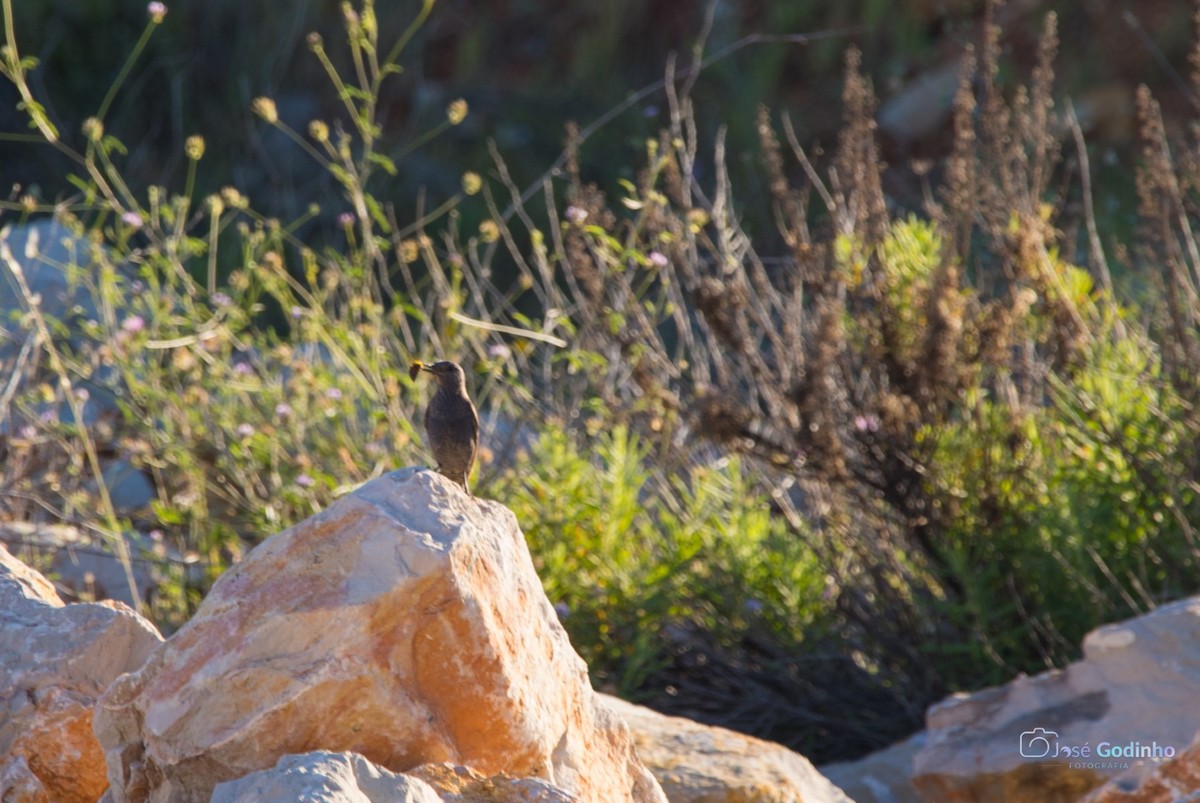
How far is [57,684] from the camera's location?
2643mm

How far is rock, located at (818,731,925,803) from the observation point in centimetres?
356

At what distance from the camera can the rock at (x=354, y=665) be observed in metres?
2.15

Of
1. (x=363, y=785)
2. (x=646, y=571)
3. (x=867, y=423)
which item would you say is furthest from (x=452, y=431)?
(x=867, y=423)

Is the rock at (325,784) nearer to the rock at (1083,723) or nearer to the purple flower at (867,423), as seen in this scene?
the rock at (1083,723)

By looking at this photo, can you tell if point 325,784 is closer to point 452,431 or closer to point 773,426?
point 452,431

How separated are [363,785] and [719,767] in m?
1.18

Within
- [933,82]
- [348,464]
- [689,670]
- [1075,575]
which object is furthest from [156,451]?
[933,82]

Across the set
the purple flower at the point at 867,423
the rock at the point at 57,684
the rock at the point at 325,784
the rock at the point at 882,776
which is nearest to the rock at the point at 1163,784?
the rock at the point at 882,776

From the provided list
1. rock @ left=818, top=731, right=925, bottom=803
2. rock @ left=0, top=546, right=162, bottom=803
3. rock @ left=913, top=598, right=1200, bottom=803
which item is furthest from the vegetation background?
rock @ left=0, top=546, right=162, bottom=803

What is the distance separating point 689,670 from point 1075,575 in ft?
4.07

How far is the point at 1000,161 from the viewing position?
3.81 metres

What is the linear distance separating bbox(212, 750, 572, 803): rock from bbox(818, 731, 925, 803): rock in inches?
62.6

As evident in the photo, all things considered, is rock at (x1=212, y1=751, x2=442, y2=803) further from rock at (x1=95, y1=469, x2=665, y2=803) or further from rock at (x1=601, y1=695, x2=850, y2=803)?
rock at (x1=601, y1=695, x2=850, y2=803)

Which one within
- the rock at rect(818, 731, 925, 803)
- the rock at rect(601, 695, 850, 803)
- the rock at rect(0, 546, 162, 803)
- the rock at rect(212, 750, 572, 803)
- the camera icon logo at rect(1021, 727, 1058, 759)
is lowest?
the rock at rect(818, 731, 925, 803)
